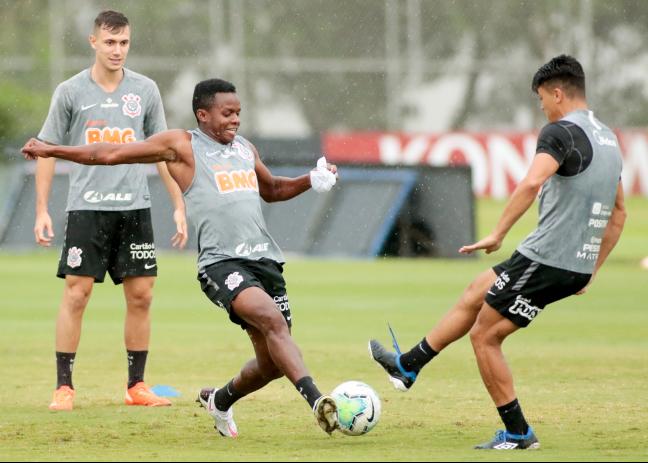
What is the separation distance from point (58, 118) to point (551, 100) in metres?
3.69

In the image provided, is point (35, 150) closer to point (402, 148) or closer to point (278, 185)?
point (278, 185)

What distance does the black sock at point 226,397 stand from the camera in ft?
29.2

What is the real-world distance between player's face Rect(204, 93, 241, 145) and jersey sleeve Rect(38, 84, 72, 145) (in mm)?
1753

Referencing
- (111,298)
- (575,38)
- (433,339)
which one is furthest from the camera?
(575,38)

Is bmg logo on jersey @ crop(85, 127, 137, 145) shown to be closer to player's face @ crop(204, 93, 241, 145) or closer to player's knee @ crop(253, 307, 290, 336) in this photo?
player's face @ crop(204, 93, 241, 145)

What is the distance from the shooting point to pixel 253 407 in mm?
10227

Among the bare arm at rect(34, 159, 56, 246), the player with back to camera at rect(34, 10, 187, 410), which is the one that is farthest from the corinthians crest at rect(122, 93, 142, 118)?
the bare arm at rect(34, 159, 56, 246)

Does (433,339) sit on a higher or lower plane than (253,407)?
higher

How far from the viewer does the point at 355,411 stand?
8.20 m

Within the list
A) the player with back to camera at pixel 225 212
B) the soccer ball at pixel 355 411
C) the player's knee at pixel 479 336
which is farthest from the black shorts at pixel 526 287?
the player with back to camera at pixel 225 212

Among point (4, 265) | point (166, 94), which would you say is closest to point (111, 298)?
point (4, 265)

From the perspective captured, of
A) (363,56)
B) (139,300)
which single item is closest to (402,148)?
(363,56)

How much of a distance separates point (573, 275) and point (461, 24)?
33012 millimetres

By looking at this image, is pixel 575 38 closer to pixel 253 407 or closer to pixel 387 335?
pixel 387 335
